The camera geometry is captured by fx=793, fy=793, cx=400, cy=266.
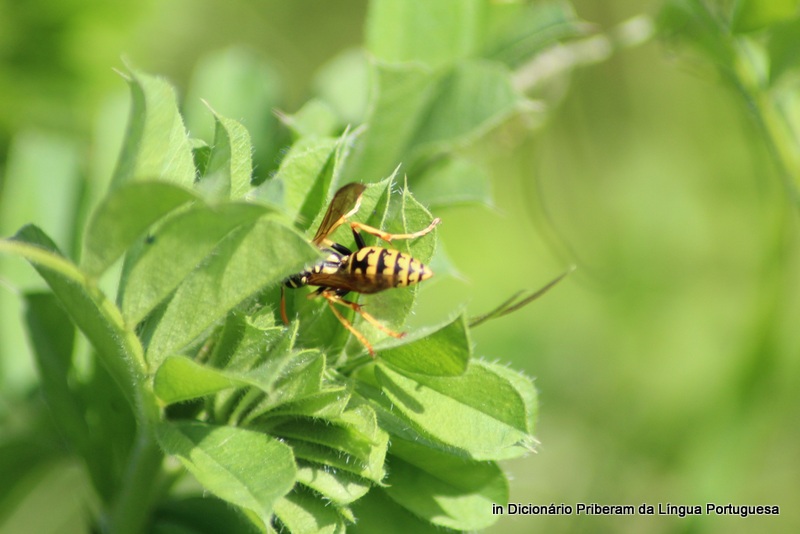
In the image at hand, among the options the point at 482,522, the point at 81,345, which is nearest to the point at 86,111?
the point at 81,345

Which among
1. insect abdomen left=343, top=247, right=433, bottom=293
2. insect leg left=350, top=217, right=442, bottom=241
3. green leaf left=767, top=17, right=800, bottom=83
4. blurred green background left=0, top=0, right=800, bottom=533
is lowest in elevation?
blurred green background left=0, top=0, right=800, bottom=533

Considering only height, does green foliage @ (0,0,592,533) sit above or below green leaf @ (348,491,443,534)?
above

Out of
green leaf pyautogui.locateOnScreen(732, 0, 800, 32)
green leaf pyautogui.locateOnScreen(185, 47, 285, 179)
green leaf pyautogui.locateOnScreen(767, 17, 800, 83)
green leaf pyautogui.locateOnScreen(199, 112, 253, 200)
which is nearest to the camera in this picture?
green leaf pyautogui.locateOnScreen(199, 112, 253, 200)

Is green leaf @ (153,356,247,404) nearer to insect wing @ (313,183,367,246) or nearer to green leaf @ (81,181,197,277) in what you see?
green leaf @ (81,181,197,277)

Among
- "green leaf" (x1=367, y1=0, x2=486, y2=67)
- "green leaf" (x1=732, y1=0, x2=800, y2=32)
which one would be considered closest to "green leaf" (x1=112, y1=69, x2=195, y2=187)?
"green leaf" (x1=367, y1=0, x2=486, y2=67)

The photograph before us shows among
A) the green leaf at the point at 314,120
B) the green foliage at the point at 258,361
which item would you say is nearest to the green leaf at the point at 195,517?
the green foliage at the point at 258,361

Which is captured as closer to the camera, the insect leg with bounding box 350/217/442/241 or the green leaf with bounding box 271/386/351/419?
the green leaf with bounding box 271/386/351/419

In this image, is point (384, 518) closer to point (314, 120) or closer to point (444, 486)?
point (444, 486)
